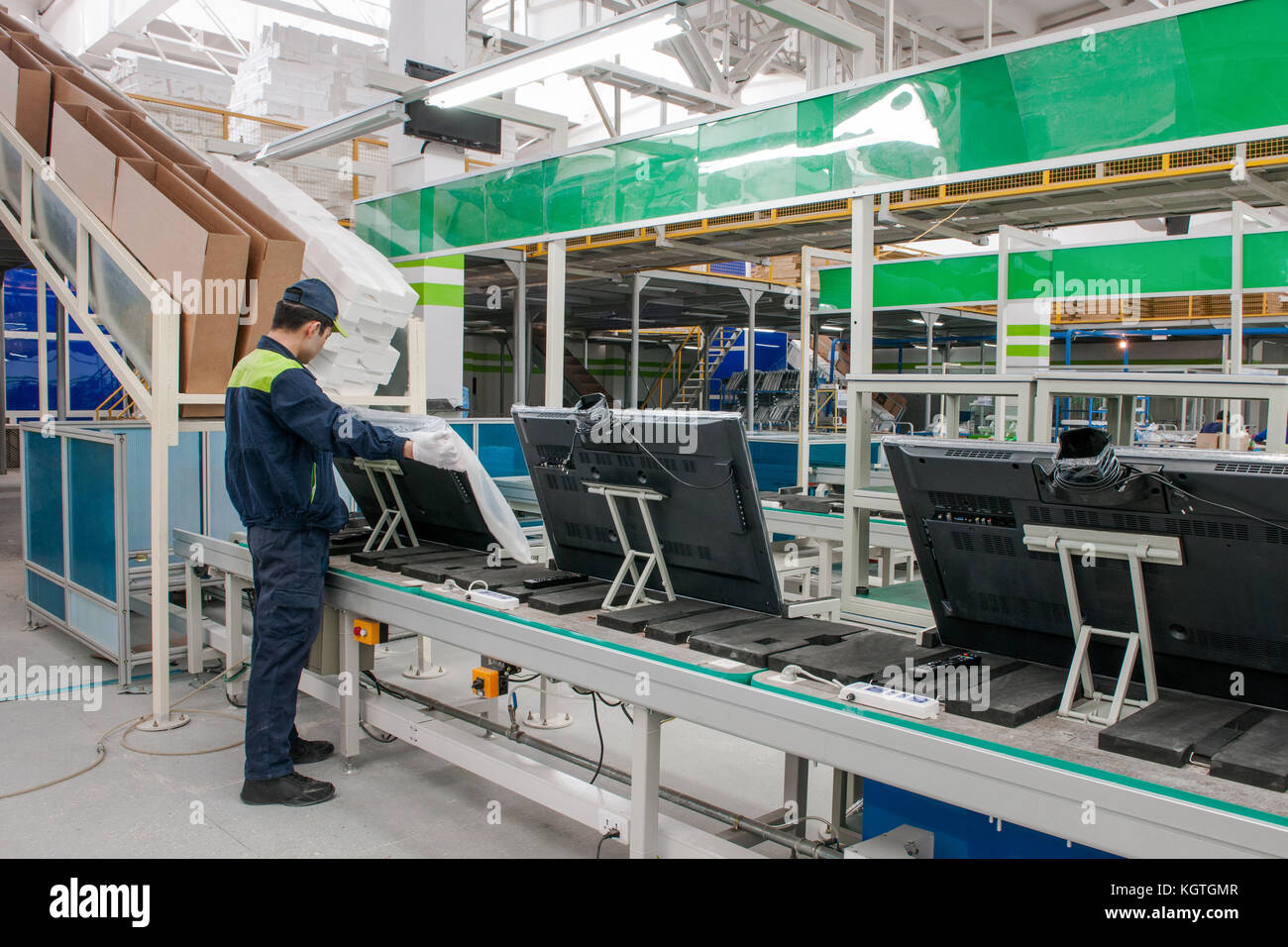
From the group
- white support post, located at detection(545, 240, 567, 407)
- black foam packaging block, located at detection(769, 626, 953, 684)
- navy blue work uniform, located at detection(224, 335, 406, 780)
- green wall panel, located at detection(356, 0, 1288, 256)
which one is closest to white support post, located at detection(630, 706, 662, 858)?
black foam packaging block, located at detection(769, 626, 953, 684)

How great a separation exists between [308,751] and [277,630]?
2.63ft

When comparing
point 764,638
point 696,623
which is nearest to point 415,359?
point 696,623

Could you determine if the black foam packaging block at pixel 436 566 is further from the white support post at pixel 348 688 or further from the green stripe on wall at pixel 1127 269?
the green stripe on wall at pixel 1127 269

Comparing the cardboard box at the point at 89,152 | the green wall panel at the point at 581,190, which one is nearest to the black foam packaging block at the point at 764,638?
the cardboard box at the point at 89,152

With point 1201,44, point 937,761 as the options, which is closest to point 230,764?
point 937,761

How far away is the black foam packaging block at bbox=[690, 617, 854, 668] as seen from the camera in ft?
8.12

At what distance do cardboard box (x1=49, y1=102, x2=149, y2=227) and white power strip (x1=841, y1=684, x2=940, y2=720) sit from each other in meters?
4.58

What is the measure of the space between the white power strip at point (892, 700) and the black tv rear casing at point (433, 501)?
213 centimetres

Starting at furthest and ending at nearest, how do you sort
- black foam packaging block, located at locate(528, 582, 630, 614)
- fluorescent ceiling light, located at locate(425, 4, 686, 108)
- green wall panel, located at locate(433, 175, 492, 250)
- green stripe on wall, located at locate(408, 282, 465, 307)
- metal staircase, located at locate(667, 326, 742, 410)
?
1. metal staircase, located at locate(667, 326, 742, 410)
2. green stripe on wall, located at locate(408, 282, 465, 307)
3. green wall panel, located at locate(433, 175, 492, 250)
4. fluorescent ceiling light, located at locate(425, 4, 686, 108)
5. black foam packaging block, located at locate(528, 582, 630, 614)

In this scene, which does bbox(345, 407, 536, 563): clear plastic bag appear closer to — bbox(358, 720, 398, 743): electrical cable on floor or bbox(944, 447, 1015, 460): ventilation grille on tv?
bbox(358, 720, 398, 743): electrical cable on floor

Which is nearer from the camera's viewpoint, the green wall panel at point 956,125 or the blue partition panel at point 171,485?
the green wall panel at point 956,125

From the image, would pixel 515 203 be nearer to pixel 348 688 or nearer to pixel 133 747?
pixel 348 688

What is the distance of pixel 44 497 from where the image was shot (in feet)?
19.8

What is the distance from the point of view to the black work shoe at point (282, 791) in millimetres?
3627
